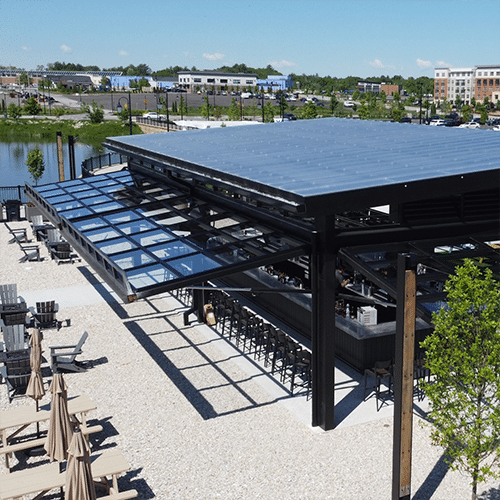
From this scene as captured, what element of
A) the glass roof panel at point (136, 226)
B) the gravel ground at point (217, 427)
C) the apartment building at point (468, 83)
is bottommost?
the gravel ground at point (217, 427)

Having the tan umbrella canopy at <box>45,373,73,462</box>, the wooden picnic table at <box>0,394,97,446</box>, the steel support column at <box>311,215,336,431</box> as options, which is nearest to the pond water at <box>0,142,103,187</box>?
the wooden picnic table at <box>0,394,97,446</box>

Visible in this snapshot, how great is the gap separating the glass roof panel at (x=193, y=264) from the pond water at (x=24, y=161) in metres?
39.8

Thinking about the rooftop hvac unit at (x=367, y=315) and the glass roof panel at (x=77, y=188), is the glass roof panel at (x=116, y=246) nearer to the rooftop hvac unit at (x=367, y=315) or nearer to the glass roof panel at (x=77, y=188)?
the rooftop hvac unit at (x=367, y=315)

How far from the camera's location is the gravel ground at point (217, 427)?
33.9 feet

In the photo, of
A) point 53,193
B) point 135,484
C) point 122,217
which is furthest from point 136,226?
point 53,193

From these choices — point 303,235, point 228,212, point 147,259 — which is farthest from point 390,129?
point 147,259

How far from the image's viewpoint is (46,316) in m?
17.6

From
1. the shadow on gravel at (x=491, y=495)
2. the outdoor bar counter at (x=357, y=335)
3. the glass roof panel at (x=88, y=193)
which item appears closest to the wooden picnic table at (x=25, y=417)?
the outdoor bar counter at (x=357, y=335)

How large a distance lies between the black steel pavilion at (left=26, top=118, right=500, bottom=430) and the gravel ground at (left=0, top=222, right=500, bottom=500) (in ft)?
3.27

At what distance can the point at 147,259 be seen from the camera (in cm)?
1212

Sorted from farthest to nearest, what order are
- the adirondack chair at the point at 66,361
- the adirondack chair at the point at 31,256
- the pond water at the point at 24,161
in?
1. the pond water at the point at 24,161
2. the adirondack chair at the point at 31,256
3. the adirondack chair at the point at 66,361

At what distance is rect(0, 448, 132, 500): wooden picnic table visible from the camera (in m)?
9.43

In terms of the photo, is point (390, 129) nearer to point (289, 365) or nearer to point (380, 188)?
point (289, 365)

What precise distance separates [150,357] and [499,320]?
918 cm
